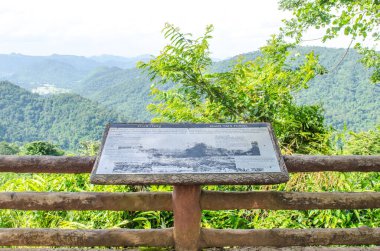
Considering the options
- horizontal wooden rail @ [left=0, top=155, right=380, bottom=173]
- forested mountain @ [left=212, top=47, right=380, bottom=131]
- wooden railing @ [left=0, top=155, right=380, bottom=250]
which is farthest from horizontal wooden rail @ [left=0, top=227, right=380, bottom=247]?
forested mountain @ [left=212, top=47, right=380, bottom=131]

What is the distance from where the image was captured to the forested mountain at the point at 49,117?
6028 cm

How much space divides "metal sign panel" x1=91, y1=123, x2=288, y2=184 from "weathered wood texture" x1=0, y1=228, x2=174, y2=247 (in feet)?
1.94

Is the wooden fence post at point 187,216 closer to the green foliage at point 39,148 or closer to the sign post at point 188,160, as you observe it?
the sign post at point 188,160

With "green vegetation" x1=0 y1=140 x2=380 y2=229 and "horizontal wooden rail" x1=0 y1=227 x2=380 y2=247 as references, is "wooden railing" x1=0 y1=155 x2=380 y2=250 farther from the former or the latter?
"green vegetation" x1=0 y1=140 x2=380 y2=229

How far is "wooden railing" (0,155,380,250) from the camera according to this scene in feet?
8.19

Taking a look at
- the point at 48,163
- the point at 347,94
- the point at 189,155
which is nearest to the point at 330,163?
the point at 189,155

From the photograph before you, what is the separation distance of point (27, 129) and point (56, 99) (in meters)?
7.70

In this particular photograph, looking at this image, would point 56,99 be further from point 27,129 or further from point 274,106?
point 274,106

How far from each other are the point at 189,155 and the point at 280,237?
85 cm

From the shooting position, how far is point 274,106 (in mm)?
4965

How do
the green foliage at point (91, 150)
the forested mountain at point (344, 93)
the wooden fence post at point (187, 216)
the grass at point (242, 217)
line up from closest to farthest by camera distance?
the wooden fence post at point (187, 216)
the grass at point (242, 217)
the green foliage at point (91, 150)
the forested mountain at point (344, 93)

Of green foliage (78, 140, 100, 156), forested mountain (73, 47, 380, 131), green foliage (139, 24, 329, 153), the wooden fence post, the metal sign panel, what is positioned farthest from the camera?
forested mountain (73, 47, 380, 131)

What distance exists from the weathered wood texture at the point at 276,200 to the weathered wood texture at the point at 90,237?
1.11 feet

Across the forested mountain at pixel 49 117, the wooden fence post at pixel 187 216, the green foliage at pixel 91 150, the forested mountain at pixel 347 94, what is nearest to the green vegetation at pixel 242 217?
the green foliage at pixel 91 150
